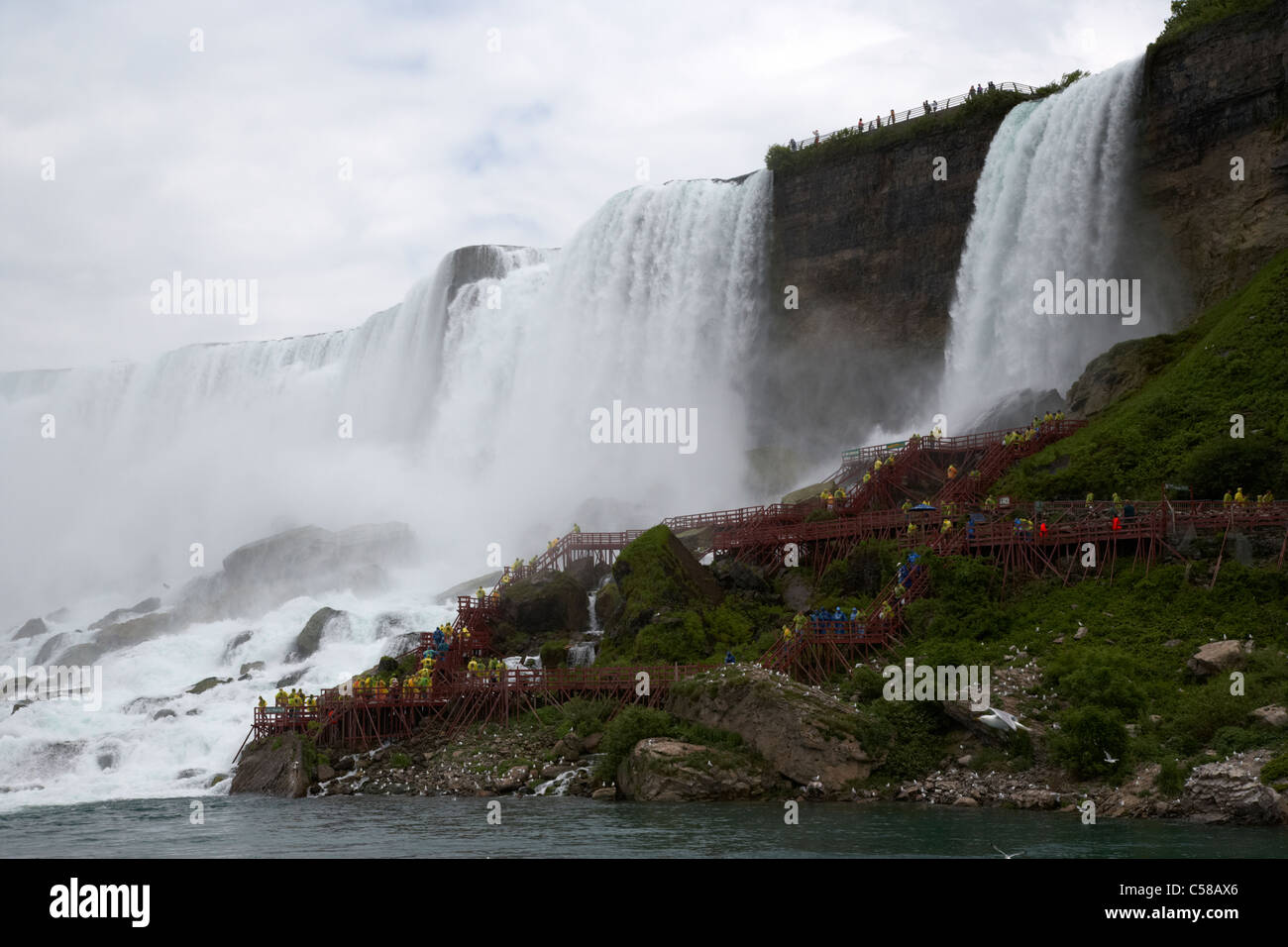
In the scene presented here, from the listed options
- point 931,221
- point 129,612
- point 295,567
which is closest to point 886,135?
point 931,221

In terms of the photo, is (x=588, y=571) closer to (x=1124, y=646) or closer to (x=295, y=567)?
(x=1124, y=646)

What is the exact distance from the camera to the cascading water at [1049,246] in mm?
50344

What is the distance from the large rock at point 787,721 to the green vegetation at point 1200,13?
33010 millimetres

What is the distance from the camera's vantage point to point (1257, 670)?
27234 mm

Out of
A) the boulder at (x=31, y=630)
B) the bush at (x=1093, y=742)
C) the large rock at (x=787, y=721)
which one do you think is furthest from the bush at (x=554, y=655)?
the boulder at (x=31, y=630)

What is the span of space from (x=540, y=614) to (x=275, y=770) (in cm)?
1050

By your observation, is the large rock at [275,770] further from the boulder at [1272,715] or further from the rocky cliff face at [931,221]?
the rocky cliff face at [931,221]

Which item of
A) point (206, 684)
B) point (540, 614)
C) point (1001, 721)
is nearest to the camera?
point (1001, 721)

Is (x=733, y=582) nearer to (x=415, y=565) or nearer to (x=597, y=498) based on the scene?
(x=597, y=498)

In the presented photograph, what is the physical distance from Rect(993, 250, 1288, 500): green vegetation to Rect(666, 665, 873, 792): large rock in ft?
41.2

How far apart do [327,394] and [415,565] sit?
27.3m

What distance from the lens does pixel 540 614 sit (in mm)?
41938

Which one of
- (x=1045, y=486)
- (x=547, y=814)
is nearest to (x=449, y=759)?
(x=547, y=814)

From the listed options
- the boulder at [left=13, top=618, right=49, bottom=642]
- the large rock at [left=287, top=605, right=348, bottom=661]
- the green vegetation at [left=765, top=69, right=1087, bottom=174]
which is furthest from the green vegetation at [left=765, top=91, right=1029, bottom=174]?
the boulder at [left=13, top=618, right=49, bottom=642]
